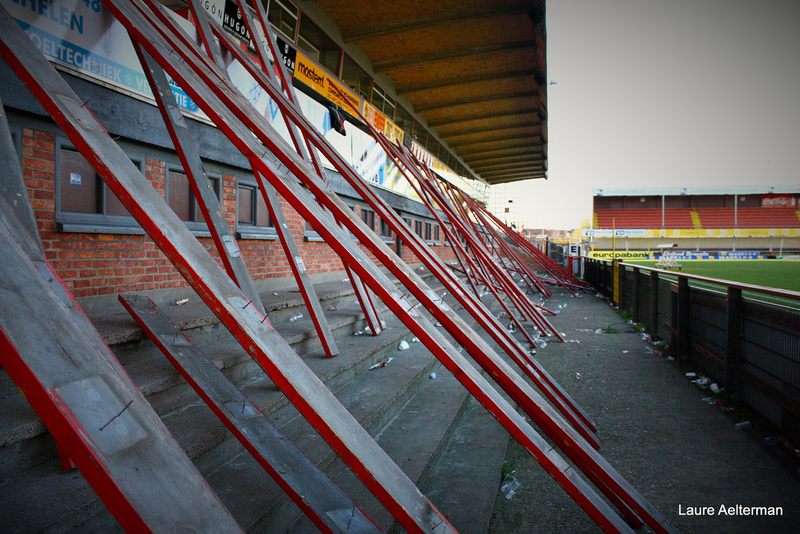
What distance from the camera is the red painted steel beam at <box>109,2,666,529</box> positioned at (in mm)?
2027

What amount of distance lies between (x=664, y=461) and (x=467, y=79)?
25.8 feet

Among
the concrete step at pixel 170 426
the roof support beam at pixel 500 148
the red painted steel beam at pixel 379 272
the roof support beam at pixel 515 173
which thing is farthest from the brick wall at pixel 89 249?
the roof support beam at pixel 515 173

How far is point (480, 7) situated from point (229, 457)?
21.7ft

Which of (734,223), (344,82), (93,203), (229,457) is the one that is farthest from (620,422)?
(734,223)

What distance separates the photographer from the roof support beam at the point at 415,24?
6447 mm

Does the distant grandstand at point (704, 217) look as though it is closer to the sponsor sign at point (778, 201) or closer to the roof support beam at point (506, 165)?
the sponsor sign at point (778, 201)

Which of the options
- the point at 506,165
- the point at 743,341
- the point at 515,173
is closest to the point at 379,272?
Result: the point at 743,341

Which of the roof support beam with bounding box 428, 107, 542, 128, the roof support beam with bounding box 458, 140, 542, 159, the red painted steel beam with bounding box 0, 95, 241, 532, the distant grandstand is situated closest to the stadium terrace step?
the red painted steel beam with bounding box 0, 95, 241, 532

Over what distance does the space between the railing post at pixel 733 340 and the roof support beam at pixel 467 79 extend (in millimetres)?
5554

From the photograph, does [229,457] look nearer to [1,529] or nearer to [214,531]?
[1,529]

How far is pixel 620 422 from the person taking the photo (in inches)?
151

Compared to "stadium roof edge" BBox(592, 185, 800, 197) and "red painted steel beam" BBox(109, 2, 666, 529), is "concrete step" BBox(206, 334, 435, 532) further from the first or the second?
"stadium roof edge" BBox(592, 185, 800, 197)

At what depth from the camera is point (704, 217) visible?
4197 cm

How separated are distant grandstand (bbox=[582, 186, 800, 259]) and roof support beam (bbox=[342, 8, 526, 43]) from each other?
36.6 m
